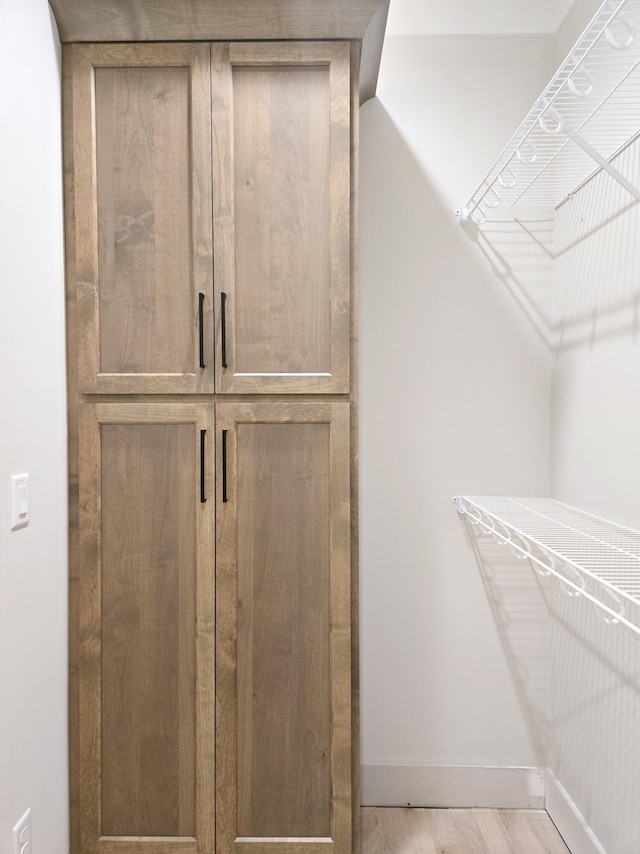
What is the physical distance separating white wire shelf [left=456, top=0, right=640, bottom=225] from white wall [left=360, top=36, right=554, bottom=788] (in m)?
0.15

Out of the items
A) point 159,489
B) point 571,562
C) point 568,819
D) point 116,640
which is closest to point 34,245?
point 159,489

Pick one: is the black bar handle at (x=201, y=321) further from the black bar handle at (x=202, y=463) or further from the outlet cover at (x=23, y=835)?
the outlet cover at (x=23, y=835)

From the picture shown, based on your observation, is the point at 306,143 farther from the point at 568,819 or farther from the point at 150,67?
the point at 568,819

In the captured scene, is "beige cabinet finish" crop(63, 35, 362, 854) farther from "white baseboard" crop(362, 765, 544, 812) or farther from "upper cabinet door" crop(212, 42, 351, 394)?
"white baseboard" crop(362, 765, 544, 812)

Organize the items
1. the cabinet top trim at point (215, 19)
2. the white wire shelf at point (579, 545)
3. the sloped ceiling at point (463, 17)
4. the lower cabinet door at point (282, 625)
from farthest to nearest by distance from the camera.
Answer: the sloped ceiling at point (463, 17) < the lower cabinet door at point (282, 625) < the cabinet top trim at point (215, 19) < the white wire shelf at point (579, 545)

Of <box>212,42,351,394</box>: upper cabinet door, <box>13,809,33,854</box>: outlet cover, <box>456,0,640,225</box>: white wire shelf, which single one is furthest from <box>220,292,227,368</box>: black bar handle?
<box>13,809,33,854</box>: outlet cover

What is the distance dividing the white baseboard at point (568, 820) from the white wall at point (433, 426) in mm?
109

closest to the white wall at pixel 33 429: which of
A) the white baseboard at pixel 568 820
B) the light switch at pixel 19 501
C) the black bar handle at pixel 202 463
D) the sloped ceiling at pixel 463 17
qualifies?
the light switch at pixel 19 501

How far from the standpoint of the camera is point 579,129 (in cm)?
134

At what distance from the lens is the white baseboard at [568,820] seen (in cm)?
167

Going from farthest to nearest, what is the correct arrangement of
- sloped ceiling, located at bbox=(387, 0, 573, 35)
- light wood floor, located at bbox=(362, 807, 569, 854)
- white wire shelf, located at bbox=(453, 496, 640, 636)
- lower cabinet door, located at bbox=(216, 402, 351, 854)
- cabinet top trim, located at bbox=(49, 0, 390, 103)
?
sloped ceiling, located at bbox=(387, 0, 573, 35)
light wood floor, located at bbox=(362, 807, 569, 854)
lower cabinet door, located at bbox=(216, 402, 351, 854)
cabinet top trim, located at bbox=(49, 0, 390, 103)
white wire shelf, located at bbox=(453, 496, 640, 636)

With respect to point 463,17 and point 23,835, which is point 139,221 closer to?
point 463,17

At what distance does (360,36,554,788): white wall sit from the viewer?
79.0 inches

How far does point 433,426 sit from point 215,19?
4.10 feet
